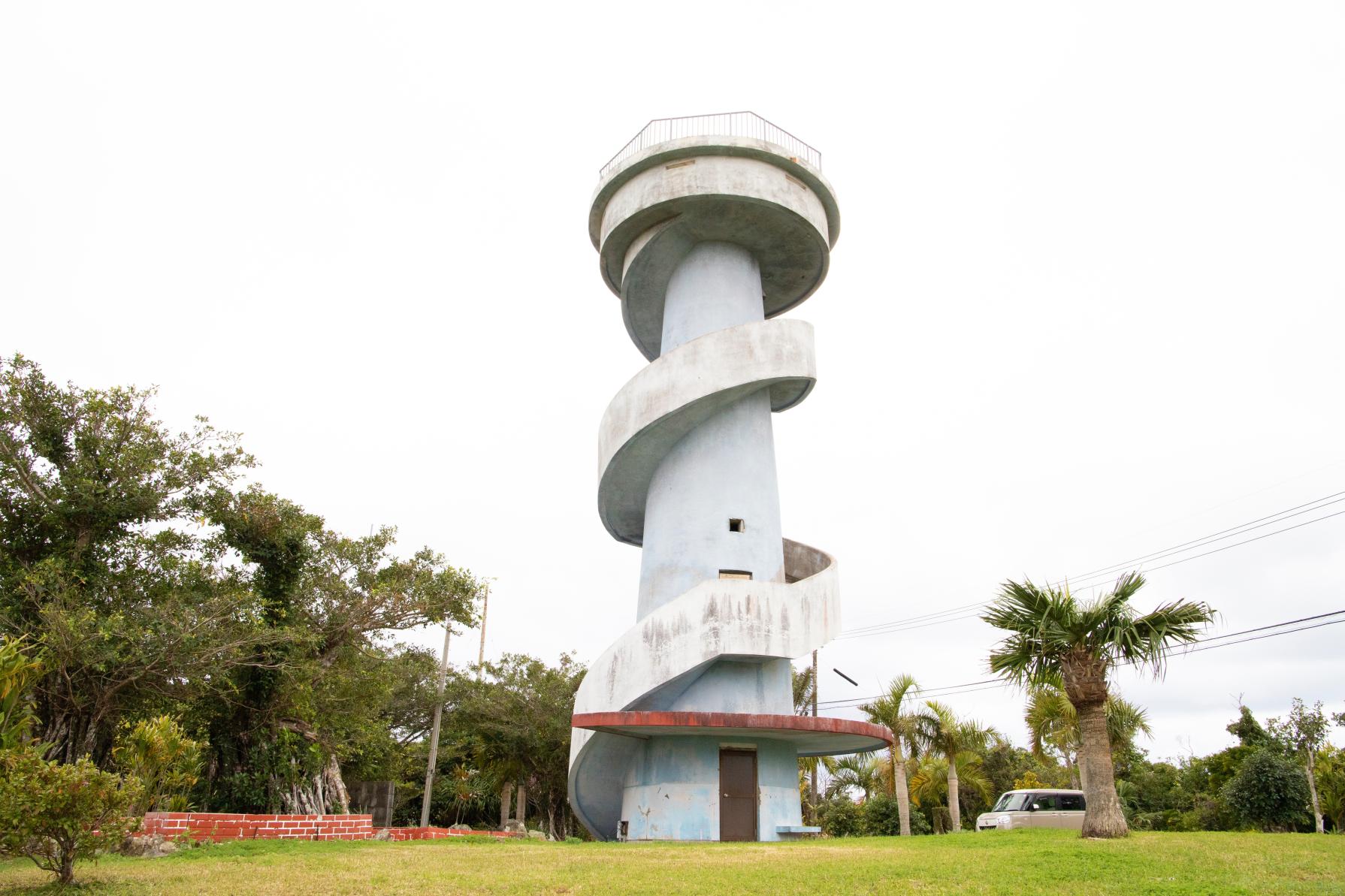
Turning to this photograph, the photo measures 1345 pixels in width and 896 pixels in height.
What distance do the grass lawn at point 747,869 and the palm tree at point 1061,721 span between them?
9259 millimetres

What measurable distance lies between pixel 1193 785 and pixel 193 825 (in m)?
29.7

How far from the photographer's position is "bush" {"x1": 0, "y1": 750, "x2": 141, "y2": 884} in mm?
6656

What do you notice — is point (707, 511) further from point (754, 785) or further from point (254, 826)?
point (254, 826)

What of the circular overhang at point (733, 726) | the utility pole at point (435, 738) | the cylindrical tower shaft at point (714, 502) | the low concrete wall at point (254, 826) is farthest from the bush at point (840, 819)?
the low concrete wall at point (254, 826)

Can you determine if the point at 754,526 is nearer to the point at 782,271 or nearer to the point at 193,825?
the point at 782,271

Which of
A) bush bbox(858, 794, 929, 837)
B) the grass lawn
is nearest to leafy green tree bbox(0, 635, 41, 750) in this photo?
the grass lawn

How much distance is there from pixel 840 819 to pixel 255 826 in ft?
82.5

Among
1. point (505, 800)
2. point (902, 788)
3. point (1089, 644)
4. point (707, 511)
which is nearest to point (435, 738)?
point (505, 800)

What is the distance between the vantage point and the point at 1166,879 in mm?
7918

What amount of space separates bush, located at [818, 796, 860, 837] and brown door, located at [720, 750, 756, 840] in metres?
18.3

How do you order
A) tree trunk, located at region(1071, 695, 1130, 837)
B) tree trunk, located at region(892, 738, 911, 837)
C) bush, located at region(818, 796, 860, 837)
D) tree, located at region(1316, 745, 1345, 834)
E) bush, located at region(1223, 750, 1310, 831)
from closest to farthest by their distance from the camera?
tree trunk, located at region(1071, 695, 1130, 837) < bush, located at region(1223, 750, 1310, 831) < tree, located at region(1316, 745, 1345, 834) < tree trunk, located at region(892, 738, 911, 837) < bush, located at region(818, 796, 860, 837)

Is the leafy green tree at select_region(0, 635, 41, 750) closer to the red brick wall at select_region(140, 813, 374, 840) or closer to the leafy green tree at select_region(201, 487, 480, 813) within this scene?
the red brick wall at select_region(140, 813, 374, 840)

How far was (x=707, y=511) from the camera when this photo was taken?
1694cm

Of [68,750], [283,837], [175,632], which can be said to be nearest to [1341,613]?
[283,837]
